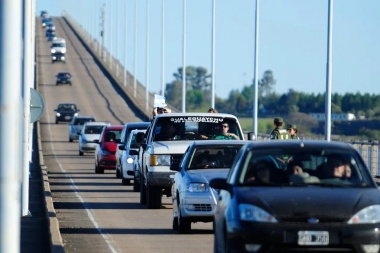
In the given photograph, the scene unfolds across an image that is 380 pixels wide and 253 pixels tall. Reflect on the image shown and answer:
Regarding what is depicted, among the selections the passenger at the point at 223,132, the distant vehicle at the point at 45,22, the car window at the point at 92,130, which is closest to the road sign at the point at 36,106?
the passenger at the point at 223,132

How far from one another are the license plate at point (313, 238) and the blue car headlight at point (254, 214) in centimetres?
31

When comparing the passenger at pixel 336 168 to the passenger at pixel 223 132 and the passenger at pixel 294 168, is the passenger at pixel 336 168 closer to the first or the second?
the passenger at pixel 294 168

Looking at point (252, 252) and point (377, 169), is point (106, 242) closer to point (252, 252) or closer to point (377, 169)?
point (252, 252)

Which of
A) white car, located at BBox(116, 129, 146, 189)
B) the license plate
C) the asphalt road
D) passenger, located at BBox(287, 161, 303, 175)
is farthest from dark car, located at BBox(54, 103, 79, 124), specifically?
the license plate

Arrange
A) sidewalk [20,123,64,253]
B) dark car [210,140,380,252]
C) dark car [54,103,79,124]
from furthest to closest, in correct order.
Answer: dark car [54,103,79,124] → sidewalk [20,123,64,253] → dark car [210,140,380,252]

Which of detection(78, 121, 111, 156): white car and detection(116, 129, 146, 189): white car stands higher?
detection(116, 129, 146, 189): white car

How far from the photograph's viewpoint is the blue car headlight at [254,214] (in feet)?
45.2

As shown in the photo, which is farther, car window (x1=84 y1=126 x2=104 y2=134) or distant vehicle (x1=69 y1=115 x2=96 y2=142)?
distant vehicle (x1=69 y1=115 x2=96 y2=142)

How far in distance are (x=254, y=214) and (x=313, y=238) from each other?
26.0 inches

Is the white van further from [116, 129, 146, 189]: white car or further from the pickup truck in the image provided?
the pickup truck

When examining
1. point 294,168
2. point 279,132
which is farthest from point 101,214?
point 294,168

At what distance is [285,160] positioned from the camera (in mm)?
17391

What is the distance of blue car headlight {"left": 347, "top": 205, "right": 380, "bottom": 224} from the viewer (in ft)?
45.3

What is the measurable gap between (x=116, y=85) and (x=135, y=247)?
106m
